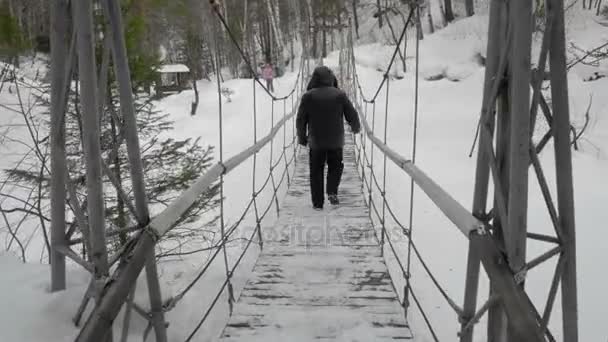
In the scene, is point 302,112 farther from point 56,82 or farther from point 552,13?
point 552,13

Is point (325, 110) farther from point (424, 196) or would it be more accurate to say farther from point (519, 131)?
point (424, 196)

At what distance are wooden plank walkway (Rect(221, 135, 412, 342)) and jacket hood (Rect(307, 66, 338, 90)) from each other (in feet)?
3.36

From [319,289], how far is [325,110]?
5.75 ft

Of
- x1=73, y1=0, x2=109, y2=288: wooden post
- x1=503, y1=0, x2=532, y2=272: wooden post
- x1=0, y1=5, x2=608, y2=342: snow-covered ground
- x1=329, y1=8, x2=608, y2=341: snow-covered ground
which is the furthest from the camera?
x1=329, y1=8, x2=608, y2=341: snow-covered ground

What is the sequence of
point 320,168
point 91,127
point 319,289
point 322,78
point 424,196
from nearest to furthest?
point 91,127 → point 319,289 → point 322,78 → point 320,168 → point 424,196

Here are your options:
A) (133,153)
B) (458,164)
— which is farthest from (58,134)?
(458,164)

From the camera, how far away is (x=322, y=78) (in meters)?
3.81

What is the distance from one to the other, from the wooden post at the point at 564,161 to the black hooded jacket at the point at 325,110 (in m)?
2.54

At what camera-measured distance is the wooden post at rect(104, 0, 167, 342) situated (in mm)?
1419

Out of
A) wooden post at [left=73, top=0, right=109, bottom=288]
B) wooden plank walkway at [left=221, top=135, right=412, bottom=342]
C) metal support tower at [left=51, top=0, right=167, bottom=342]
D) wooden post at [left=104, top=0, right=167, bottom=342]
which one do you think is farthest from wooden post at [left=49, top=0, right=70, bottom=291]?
wooden plank walkway at [left=221, top=135, right=412, bottom=342]

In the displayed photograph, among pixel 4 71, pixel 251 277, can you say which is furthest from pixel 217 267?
pixel 4 71

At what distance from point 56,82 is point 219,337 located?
1.13 m

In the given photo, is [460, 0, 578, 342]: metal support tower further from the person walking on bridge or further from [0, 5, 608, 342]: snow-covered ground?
the person walking on bridge

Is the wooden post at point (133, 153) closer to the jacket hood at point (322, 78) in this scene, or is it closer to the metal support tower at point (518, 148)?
the metal support tower at point (518, 148)
